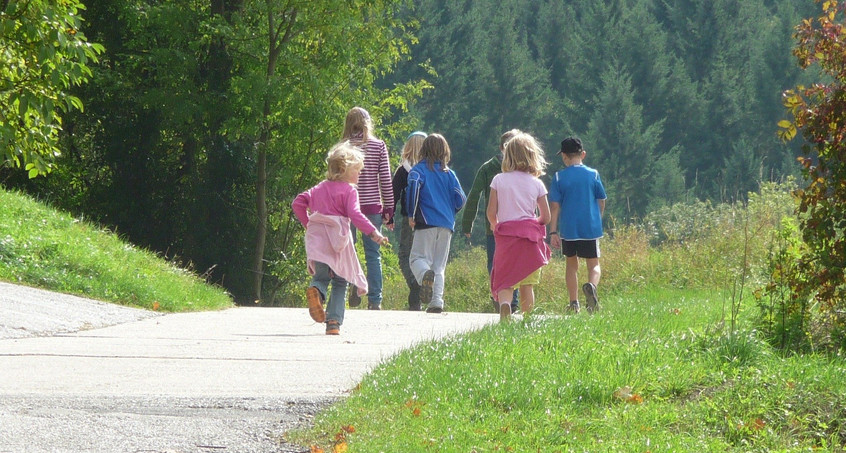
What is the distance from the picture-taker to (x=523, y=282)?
935 centimetres

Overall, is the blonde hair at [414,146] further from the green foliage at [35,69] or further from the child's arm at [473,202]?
the green foliage at [35,69]

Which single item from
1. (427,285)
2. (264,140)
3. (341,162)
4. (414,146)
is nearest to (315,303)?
(341,162)

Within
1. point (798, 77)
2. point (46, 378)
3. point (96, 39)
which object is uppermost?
point (798, 77)

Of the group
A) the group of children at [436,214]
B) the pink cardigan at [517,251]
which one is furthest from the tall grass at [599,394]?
the group of children at [436,214]

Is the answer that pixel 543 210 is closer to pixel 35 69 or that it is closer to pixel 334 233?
pixel 334 233

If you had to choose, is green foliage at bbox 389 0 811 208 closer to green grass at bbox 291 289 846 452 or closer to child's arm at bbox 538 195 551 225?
child's arm at bbox 538 195 551 225

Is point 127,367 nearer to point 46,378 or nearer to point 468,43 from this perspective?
point 46,378

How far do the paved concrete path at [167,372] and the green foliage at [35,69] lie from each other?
1.70m

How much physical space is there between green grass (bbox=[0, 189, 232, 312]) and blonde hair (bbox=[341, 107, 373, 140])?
274 cm

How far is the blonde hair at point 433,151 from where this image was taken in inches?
510

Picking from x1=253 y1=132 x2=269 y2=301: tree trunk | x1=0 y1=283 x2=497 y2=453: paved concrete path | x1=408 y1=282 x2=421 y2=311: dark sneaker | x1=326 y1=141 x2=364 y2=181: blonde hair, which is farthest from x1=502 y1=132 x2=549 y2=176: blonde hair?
x1=253 y1=132 x2=269 y2=301: tree trunk

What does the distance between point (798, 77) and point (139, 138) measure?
55.1 metres

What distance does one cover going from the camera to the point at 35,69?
13.1 m

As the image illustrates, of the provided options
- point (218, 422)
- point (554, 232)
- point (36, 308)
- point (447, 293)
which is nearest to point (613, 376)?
point (218, 422)
